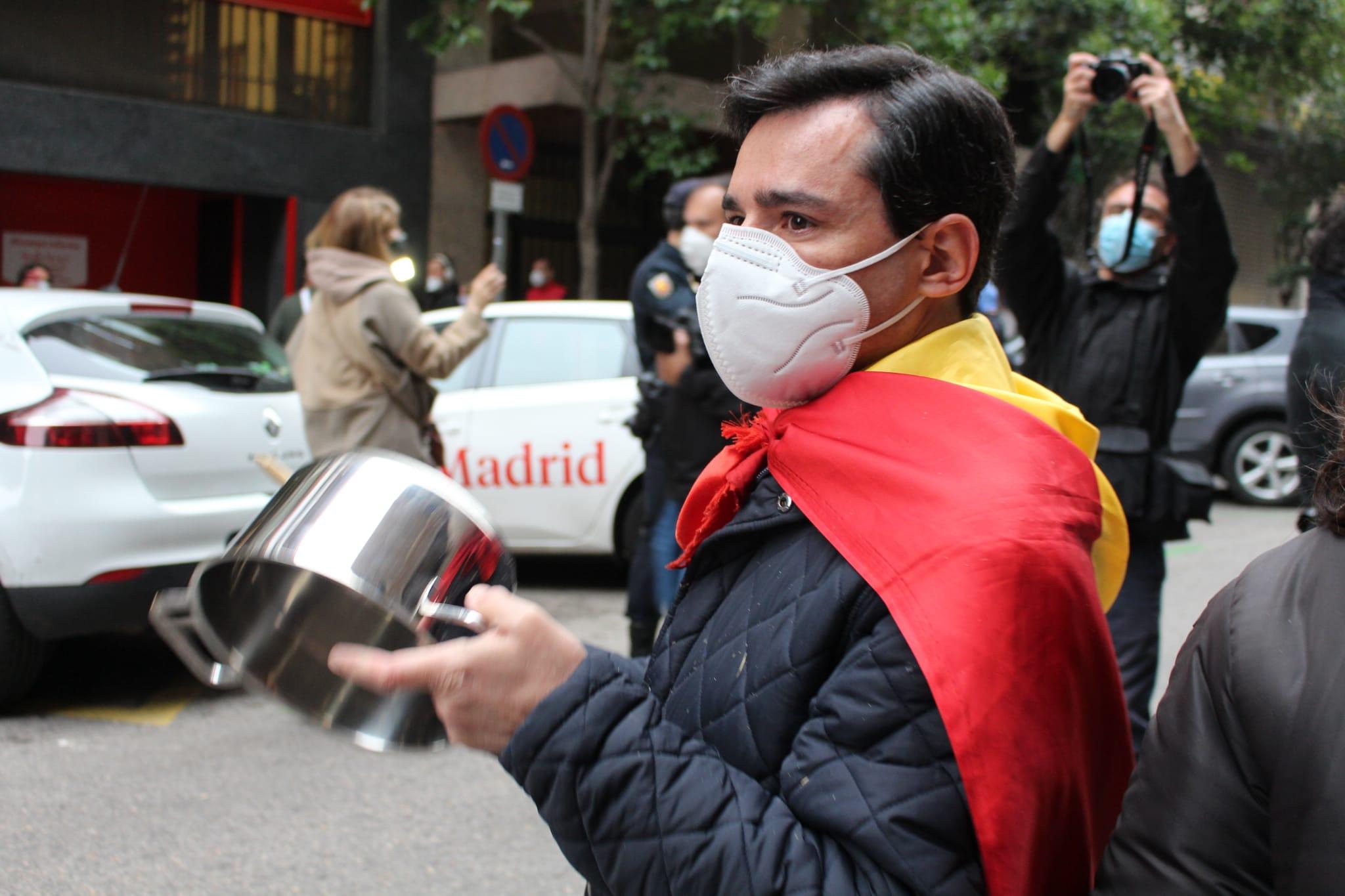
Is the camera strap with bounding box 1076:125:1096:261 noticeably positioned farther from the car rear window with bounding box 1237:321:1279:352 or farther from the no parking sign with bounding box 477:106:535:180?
the car rear window with bounding box 1237:321:1279:352

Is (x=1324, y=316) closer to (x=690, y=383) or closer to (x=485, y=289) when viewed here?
(x=690, y=383)

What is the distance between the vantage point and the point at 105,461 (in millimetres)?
4371

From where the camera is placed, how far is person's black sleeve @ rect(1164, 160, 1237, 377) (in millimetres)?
3115

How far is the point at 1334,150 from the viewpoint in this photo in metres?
20.8

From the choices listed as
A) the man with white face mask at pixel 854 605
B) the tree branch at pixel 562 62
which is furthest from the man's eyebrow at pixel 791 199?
the tree branch at pixel 562 62

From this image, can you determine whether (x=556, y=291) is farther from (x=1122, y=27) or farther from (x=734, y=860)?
(x=734, y=860)

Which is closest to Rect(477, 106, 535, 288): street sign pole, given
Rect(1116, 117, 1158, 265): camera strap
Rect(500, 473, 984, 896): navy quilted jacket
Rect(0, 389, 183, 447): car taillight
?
Rect(0, 389, 183, 447): car taillight

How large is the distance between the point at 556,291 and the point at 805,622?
13.1 meters

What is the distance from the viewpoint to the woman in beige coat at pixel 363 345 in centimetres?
462

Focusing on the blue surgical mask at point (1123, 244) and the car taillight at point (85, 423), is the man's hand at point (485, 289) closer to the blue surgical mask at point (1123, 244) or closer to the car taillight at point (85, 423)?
the car taillight at point (85, 423)

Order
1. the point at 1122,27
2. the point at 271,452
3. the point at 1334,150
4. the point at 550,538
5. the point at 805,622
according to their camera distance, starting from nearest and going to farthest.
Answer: the point at 805,622 → the point at 271,452 → the point at 550,538 → the point at 1122,27 → the point at 1334,150

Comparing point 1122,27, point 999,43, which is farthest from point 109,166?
point 1122,27

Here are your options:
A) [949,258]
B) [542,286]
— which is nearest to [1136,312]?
[949,258]

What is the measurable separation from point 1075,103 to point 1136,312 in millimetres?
576
